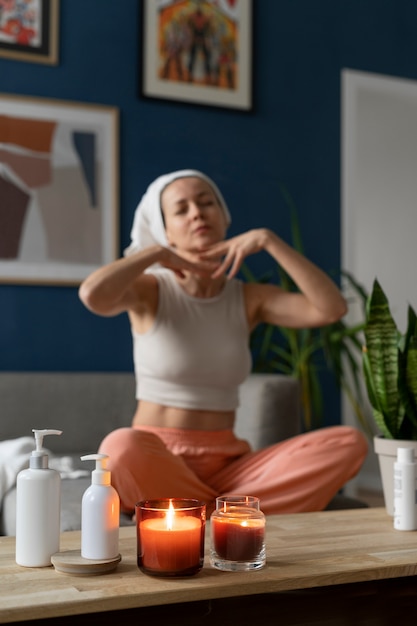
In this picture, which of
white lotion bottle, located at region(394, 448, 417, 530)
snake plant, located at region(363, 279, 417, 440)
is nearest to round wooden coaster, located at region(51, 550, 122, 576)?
white lotion bottle, located at region(394, 448, 417, 530)

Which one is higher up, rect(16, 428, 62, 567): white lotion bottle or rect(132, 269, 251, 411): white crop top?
rect(132, 269, 251, 411): white crop top

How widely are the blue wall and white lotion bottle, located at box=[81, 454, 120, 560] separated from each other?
241cm

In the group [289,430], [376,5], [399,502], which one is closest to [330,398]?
[289,430]

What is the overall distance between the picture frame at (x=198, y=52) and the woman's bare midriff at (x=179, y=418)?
76.5 inches

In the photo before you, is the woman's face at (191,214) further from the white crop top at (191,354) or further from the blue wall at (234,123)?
the blue wall at (234,123)

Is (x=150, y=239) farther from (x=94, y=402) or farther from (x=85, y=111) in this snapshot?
(x=85, y=111)

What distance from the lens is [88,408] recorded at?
133 inches

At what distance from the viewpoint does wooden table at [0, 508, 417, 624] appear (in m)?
1.12

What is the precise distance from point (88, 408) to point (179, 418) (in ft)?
3.36

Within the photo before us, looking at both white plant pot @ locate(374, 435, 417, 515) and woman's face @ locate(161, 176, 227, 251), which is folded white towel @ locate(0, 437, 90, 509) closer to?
woman's face @ locate(161, 176, 227, 251)

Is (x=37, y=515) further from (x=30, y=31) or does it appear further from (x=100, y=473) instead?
(x=30, y=31)

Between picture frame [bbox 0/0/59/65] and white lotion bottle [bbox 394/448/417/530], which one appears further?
picture frame [bbox 0/0/59/65]

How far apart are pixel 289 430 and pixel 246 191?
1.54 metres

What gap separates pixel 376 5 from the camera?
4.53 m
